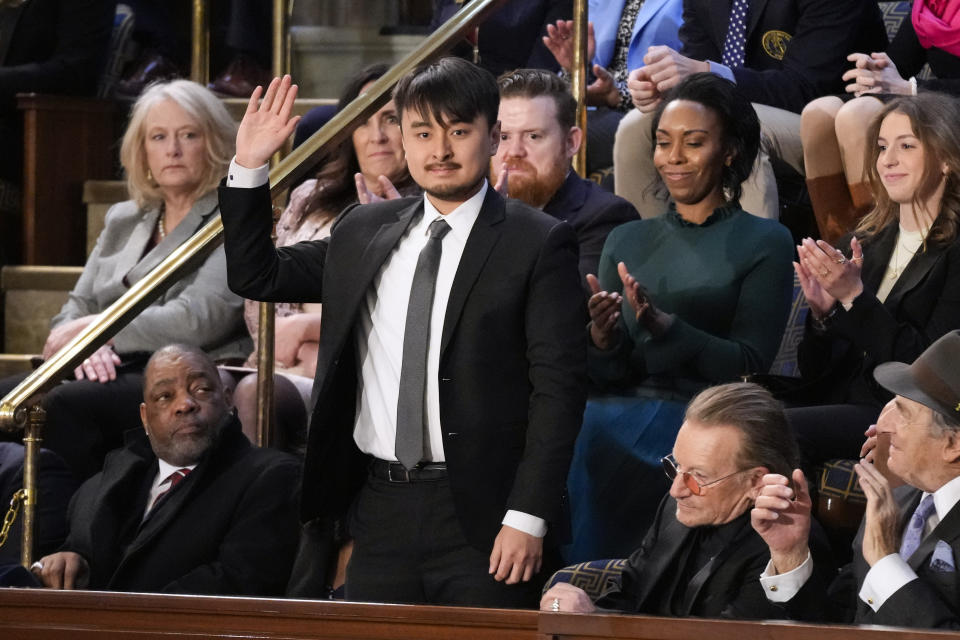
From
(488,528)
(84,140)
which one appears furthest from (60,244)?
(488,528)

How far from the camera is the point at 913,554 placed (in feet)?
8.19

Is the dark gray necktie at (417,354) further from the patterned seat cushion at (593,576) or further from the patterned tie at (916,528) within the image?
the patterned tie at (916,528)

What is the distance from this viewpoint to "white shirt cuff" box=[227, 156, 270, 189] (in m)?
2.67

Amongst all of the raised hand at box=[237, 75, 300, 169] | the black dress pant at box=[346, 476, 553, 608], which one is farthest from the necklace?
the raised hand at box=[237, 75, 300, 169]

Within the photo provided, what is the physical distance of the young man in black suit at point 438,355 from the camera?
8.44 ft

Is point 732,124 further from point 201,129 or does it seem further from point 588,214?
point 201,129

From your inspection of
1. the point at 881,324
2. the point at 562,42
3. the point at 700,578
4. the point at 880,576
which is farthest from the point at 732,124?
the point at 880,576

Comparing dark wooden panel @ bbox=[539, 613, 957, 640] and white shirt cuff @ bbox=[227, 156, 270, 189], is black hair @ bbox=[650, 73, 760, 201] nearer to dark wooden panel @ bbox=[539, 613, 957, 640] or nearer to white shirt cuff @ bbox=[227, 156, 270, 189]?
white shirt cuff @ bbox=[227, 156, 270, 189]

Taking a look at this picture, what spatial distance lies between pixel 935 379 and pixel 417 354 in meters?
0.87

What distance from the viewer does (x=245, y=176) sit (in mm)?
2668

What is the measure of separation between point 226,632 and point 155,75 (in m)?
3.63

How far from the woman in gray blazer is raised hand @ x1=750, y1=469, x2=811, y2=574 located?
1986 mm

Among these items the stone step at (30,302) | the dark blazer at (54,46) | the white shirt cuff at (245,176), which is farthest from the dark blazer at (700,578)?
the dark blazer at (54,46)

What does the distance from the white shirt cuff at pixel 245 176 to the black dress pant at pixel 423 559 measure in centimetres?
56
